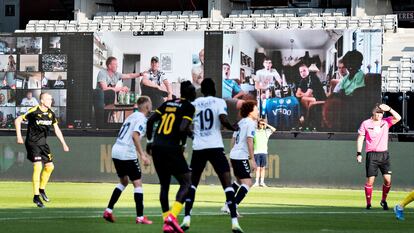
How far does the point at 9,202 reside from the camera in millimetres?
21734

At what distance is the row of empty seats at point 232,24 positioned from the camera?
4241 centimetres

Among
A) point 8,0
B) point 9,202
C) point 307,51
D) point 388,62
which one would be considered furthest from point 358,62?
point 8,0

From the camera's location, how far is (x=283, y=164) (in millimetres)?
32750

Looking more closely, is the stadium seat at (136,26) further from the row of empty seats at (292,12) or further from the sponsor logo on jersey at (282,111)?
the sponsor logo on jersey at (282,111)

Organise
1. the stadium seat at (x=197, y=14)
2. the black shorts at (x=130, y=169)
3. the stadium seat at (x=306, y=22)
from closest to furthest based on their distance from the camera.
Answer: the black shorts at (x=130, y=169), the stadium seat at (x=306, y=22), the stadium seat at (x=197, y=14)

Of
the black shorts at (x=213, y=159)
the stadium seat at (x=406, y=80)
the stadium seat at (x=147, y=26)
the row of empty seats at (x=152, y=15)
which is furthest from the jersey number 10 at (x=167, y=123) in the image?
the row of empty seats at (x=152, y=15)

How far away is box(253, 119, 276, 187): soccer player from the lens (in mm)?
31703

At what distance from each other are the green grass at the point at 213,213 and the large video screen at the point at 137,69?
8241mm

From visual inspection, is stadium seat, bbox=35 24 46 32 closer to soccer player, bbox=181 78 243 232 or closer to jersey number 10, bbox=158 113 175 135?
soccer player, bbox=181 78 243 232

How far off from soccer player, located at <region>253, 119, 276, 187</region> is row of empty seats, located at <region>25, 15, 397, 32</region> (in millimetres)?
9939

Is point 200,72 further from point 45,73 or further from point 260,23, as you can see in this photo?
point 260,23

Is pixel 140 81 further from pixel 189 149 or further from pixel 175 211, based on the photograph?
pixel 175 211

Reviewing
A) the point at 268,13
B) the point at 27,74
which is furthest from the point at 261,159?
the point at 268,13

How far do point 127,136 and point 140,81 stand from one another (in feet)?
69.4
